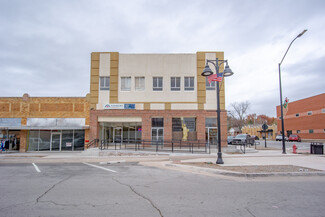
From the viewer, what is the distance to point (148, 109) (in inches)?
988

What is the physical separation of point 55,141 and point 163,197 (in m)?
22.4

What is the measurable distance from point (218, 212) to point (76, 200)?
11.3 feet

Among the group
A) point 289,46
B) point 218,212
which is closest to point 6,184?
point 218,212

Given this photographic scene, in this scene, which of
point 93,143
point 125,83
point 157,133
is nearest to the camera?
point 93,143

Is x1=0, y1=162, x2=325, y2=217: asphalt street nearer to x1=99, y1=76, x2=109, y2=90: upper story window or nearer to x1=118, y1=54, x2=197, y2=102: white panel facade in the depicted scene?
x1=118, y1=54, x2=197, y2=102: white panel facade

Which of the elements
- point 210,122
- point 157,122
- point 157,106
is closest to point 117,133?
point 157,122

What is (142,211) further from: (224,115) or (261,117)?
(261,117)

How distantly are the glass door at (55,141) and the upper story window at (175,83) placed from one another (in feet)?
43.3

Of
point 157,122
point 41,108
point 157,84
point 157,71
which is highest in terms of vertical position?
point 157,71

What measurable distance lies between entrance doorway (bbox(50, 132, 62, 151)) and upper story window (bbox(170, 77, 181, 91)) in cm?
1307

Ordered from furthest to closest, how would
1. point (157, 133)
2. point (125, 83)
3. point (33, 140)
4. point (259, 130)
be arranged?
point (259, 130) < point (125, 83) < point (33, 140) < point (157, 133)

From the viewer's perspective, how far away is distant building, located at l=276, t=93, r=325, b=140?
1839 inches

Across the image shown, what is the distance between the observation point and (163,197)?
245 inches

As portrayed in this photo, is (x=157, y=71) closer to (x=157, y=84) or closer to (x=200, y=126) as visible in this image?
(x=157, y=84)
